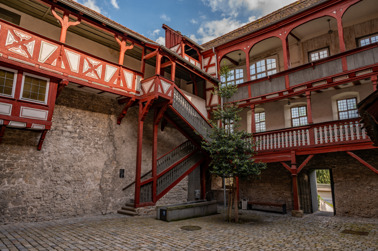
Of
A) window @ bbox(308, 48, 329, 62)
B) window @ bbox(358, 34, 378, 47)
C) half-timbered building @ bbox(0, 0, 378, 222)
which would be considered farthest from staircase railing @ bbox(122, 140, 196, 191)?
window @ bbox(358, 34, 378, 47)

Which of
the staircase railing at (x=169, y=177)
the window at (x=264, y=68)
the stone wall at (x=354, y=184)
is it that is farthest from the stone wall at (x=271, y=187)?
the window at (x=264, y=68)

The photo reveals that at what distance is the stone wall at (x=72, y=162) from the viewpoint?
8.94 meters

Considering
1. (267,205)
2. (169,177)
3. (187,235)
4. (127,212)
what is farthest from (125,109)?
(267,205)

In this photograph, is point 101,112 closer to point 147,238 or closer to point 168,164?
point 168,164

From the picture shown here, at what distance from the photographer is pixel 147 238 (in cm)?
672

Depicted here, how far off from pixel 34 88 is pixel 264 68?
12.6 m

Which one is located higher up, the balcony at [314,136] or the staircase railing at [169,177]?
the balcony at [314,136]

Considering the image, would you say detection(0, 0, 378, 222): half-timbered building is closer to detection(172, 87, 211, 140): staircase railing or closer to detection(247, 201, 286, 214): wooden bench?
detection(172, 87, 211, 140): staircase railing

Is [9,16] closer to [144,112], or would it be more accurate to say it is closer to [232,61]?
[144,112]

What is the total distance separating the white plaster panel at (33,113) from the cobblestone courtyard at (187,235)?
364cm

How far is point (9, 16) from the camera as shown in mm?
9820

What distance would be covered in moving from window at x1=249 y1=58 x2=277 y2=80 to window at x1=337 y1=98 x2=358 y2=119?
13.6 feet

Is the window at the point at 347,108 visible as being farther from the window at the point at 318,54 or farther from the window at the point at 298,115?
the window at the point at 318,54

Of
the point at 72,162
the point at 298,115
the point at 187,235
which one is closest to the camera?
the point at 187,235
